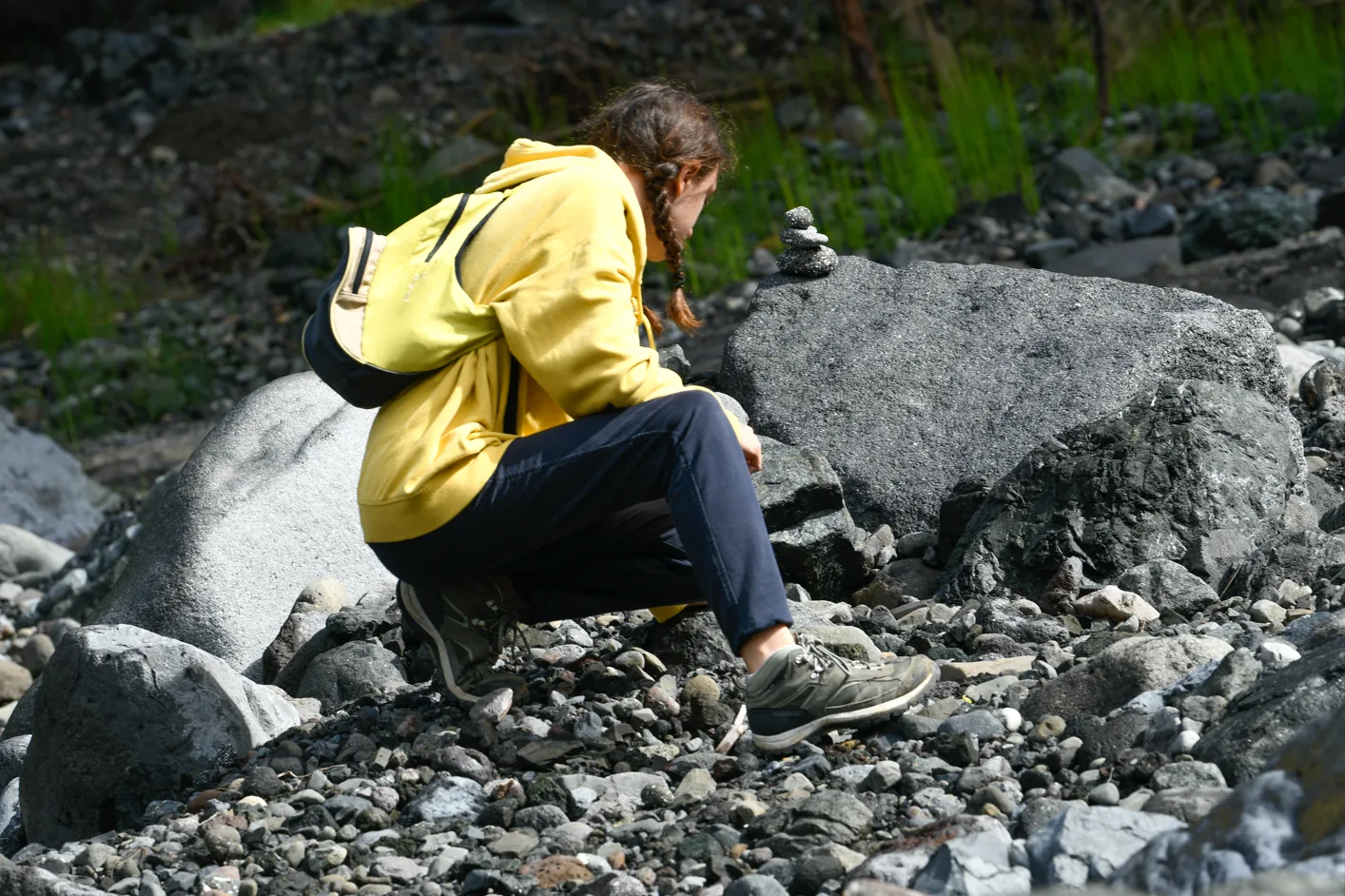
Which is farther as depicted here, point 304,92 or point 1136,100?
point 304,92

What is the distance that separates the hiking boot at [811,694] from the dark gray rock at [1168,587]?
0.93 meters

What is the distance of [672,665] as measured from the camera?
12.5 feet

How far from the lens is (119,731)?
3.64 metres

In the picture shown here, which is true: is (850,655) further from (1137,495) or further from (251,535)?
(251,535)

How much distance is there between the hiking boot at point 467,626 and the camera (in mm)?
3551

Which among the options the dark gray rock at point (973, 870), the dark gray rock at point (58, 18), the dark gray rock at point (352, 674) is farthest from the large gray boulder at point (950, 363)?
the dark gray rock at point (58, 18)

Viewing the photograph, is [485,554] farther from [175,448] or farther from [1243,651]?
[175,448]

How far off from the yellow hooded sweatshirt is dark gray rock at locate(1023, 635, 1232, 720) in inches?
34.1

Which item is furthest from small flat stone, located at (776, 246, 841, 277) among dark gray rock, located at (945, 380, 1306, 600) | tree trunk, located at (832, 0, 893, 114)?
tree trunk, located at (832, 0, 893, 114)

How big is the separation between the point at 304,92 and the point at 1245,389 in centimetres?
1264

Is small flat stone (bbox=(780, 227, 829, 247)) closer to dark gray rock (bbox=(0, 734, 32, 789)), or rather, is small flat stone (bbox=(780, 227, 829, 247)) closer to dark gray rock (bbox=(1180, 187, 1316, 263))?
dark gray rock (bbox=(0, 734, 32, 789))

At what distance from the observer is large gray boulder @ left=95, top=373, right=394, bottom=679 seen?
16.1 feet

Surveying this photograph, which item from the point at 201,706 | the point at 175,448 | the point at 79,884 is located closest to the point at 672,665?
the point at 201,706

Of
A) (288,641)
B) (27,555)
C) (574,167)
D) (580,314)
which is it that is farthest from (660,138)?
(27,555)
